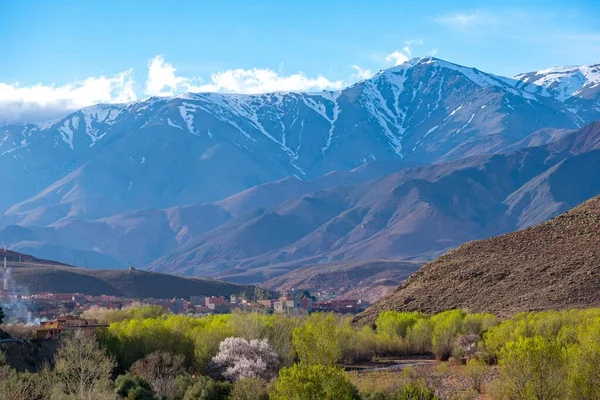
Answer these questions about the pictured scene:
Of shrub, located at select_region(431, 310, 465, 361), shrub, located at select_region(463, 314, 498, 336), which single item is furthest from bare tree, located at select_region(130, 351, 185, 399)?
shrub, located at select_region(463, 314, 498, 336)

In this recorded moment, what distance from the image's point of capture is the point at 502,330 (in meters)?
71.7

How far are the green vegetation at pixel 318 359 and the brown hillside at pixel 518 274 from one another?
6025mm

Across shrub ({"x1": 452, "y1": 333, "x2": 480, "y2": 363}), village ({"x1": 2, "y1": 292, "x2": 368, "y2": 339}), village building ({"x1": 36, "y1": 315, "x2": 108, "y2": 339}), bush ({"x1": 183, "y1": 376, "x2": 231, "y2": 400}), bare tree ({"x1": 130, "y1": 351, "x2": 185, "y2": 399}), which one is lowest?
bush ({"x1": 183, "y1": 376, "x2": 231, "y2": 400})

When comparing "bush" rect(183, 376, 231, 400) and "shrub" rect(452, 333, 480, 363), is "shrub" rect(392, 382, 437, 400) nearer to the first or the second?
"bush" rect(183, 376, 231, 400)

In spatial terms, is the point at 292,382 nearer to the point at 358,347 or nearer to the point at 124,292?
the point at 358,347

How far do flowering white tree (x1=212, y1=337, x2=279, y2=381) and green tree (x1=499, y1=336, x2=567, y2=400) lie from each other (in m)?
18.9

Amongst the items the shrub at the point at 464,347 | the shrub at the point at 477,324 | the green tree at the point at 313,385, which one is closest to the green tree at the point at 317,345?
the shrub at the point at 464,347

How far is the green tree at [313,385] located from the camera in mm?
44375

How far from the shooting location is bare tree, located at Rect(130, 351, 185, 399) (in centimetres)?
5825

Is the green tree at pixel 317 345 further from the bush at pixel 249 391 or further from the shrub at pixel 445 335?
the shrub at pixel 445 335

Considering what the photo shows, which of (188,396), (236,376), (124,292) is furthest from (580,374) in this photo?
(124,292)

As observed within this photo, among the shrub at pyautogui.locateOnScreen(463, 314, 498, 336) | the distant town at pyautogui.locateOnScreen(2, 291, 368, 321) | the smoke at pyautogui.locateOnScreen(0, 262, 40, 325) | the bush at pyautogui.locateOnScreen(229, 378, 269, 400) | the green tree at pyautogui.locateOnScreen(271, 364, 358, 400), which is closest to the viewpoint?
the green tree at pyautogui.locateOnScreen(271, 364, 358, 400)

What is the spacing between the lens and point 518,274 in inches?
3777

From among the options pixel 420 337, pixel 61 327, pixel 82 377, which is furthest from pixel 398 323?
pixel 82 377
